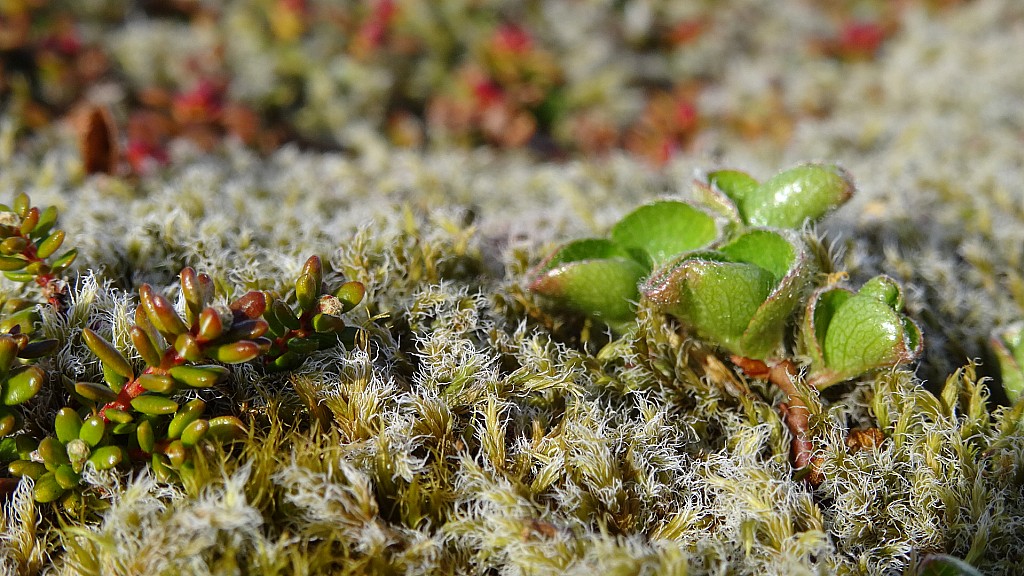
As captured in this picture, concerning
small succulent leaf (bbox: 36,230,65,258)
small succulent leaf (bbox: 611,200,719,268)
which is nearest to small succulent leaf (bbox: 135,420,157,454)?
small succulent leaf (bbox: 36,230,65,258)

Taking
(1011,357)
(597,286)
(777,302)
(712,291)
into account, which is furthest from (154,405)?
(1011,357)

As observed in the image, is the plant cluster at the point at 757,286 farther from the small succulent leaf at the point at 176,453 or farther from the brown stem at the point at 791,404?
the small succulent leaf at the point at 176,453

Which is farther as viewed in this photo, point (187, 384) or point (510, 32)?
point (510, 32)

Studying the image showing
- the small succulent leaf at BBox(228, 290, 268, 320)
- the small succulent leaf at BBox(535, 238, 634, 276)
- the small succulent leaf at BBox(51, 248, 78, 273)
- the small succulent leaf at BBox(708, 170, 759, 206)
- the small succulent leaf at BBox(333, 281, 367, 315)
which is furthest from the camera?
the small succulent leaf at BBox(708, 170, 759, 206)

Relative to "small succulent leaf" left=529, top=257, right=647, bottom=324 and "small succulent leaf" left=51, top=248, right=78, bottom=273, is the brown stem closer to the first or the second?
"small succulent leaf" left=529, top=257, right=647, bottom=324

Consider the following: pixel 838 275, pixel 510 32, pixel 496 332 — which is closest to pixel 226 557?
pixel 496 332

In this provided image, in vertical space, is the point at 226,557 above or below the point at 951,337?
above

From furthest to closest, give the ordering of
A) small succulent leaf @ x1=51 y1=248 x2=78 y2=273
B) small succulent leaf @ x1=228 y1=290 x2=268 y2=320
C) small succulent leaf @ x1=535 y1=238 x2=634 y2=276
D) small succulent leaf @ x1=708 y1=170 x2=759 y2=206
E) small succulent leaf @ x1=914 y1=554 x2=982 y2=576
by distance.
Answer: small succulent leaf @ x1=708 y1=170 x2=759 y2=206 → small succulent leaf @ x1=535 y1=238 x2=634 y2=276 → small succulent leaf @ x1=51 y1=248 x2=78 y2=273 → small succulent leaf @ x1=228 y1=290 x2=268 y2=320 → small succulent leaf @ x1=914 y1=554 x2=982 y2=576

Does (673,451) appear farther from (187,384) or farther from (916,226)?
(916,226)
